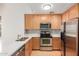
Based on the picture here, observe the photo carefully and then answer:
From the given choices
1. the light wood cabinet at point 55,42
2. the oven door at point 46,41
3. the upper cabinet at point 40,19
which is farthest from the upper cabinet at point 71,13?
the oven door at point 46,41

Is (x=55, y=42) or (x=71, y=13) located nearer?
(x=71, y=13)

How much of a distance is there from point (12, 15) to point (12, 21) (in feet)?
0.23

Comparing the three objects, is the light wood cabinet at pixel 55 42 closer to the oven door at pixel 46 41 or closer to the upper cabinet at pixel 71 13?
the oven door at pixel 46 41

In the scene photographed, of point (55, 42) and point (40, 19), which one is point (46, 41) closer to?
point (55, 42)

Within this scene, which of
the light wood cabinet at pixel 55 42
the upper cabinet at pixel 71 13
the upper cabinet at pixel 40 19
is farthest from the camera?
the light wood cabinet at pixel 55 42

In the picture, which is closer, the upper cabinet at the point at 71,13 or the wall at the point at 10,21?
the wall at the point at 10,21

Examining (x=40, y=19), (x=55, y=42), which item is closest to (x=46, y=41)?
(x=55, y=42)

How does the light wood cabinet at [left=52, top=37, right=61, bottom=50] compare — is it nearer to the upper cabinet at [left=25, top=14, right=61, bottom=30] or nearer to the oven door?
the oven door

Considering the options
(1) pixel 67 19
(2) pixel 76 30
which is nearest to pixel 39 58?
(2) pixel 76 30

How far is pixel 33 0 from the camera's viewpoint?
3.43ft

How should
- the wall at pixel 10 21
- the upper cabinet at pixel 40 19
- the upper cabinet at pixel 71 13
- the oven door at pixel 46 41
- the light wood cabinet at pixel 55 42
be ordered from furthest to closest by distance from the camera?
the oven door at pixel 46 41
the light wood cabinet at pixel 55 42
the upper cabinet at pixel 40 19
the upper cabinet at pixel 71 13
the wall at pixel 10 21

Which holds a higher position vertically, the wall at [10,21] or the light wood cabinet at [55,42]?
the wall at [10,21]

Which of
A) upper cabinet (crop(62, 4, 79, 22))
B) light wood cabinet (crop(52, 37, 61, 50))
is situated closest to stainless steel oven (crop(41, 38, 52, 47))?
light wood cabinet (crop(52, 37, 61, 50))

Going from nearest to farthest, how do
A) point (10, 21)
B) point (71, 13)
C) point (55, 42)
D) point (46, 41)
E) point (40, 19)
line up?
point (10, 21) → point (71, 13) → point (40, 19) → point (55, 42) → point (46, 41)
